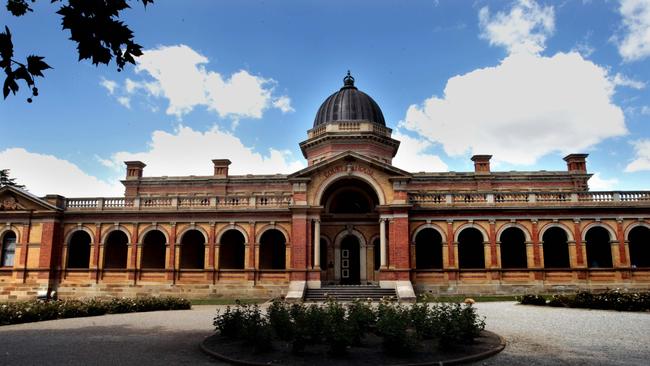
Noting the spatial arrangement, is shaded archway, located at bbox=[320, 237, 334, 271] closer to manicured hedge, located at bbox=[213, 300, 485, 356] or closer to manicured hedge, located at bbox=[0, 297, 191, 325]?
manicured hedge, located at bbox=[0, 297, 191, 325]

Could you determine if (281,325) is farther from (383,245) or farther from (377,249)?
(377,249)

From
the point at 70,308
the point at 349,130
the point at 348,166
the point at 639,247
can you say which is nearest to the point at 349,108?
the point at 349,130

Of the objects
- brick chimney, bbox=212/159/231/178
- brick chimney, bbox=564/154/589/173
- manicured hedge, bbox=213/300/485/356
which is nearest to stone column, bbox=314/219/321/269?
brick chimney, bbox=212/159/231/178

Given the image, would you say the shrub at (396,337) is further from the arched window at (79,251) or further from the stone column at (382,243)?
the arched window at (79,251)

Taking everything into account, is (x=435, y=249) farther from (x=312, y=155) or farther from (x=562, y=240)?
(x=312, y=155)

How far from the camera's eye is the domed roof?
38594 millimetres

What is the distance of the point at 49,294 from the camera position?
103 ft

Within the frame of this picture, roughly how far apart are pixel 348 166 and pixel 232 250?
36.1 feet

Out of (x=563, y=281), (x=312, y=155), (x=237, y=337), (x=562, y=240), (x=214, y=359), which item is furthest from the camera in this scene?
(x=312, y=155)

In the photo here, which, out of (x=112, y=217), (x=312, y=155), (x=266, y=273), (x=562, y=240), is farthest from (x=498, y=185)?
(x=112, y=217)

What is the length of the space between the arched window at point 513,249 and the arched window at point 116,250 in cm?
2657

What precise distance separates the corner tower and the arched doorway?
418cm

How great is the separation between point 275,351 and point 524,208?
23941 millimetres

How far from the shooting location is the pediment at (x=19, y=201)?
32625 mm
